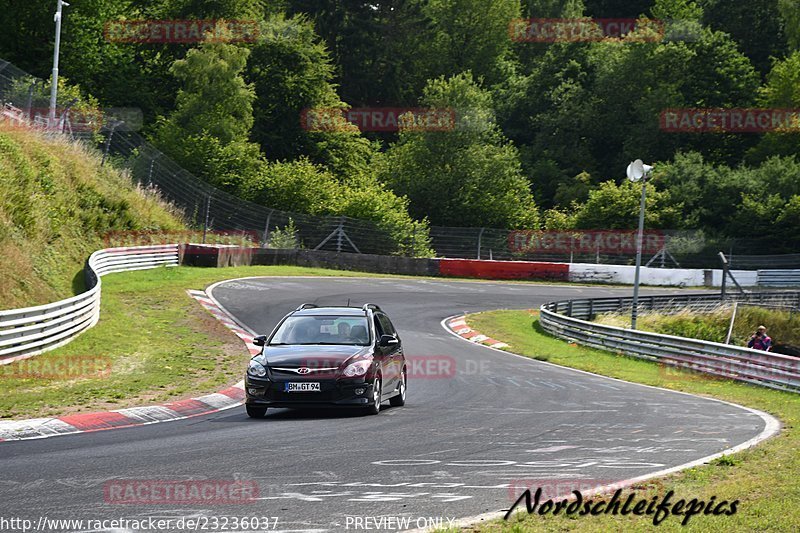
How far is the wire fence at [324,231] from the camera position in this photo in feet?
135

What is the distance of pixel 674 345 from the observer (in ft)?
89.7

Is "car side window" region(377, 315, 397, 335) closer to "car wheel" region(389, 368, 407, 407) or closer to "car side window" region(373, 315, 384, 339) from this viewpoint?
"car side window" region(373, 315, 384, 339)

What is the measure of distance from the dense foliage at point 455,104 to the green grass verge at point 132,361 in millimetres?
23087

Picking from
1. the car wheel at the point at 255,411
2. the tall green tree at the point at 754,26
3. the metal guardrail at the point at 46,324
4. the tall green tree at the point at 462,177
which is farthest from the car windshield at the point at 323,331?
the tall green tree at the point at 754,26

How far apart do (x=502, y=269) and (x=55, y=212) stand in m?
23.6

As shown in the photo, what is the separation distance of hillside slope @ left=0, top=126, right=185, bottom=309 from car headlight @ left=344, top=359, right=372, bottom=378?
40.2 feet

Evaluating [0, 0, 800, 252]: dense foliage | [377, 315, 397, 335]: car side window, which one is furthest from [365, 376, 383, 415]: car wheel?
[0, 0, 800, 252]: dense foliage

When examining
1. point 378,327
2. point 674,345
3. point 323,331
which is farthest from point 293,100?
point 323,331

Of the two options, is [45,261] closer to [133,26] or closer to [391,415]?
[391,415]

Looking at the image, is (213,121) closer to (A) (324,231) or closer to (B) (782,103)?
(A) (324,231)

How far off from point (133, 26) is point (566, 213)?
33023mm

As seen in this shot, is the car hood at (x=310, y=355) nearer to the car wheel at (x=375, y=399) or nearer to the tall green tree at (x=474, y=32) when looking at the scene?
the car wheel at (x=375, y=399)

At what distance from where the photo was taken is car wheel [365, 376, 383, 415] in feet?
47.7

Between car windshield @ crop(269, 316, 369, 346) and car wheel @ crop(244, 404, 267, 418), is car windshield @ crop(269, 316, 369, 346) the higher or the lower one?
the higher one
